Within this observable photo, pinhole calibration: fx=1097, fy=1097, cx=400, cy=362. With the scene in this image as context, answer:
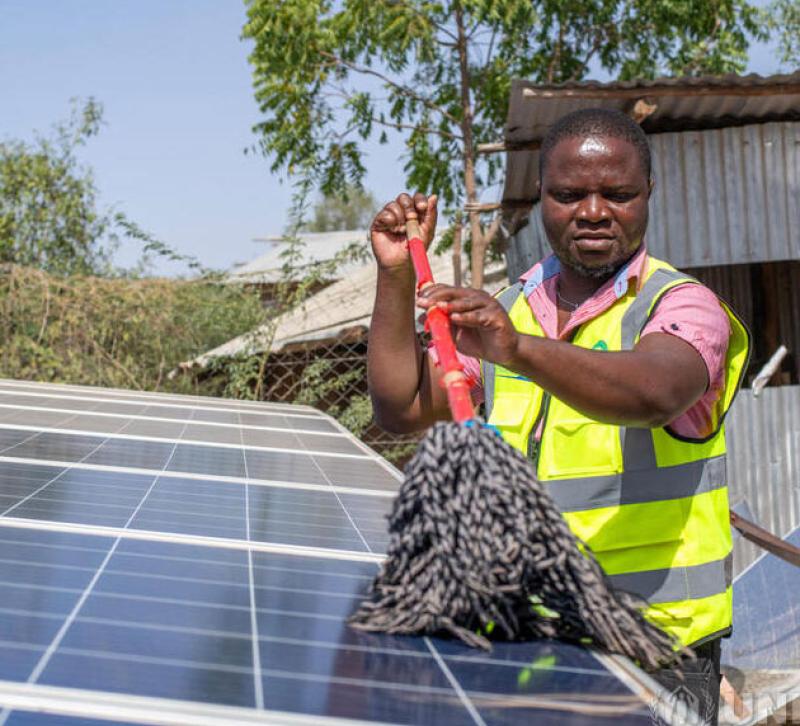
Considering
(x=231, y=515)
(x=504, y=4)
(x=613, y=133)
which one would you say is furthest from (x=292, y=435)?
(x=504, y=4)

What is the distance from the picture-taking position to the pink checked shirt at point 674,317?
79.0 inches

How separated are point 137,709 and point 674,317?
3.98 ft

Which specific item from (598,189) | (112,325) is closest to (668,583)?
(598,189)

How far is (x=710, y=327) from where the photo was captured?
202 cm

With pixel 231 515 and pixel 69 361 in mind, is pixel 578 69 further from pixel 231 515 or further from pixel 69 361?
pixel 231 515

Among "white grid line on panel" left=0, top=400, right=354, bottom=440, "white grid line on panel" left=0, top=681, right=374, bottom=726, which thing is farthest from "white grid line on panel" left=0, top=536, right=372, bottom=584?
"white grid line on panel" left=0, top=400, right=354, bottom=440

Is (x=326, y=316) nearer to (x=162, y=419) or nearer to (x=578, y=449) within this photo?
(x=162, y=419)

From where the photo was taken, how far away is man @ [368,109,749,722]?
2.15 metres

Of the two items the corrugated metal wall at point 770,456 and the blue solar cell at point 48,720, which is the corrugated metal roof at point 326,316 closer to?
the corrugated metal wall at point 770,456

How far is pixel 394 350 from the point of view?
7.78ft

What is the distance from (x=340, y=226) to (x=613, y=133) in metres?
61.2

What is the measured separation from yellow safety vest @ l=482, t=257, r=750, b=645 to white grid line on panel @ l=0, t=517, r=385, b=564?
0.44 meters

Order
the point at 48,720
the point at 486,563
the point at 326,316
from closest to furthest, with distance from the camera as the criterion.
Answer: the point at 48,720
the point at 486,563
the point at 326,316

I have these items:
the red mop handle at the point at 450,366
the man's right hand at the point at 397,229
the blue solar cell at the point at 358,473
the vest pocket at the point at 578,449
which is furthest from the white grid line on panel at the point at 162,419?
the red mop handle at the point at 450,366
